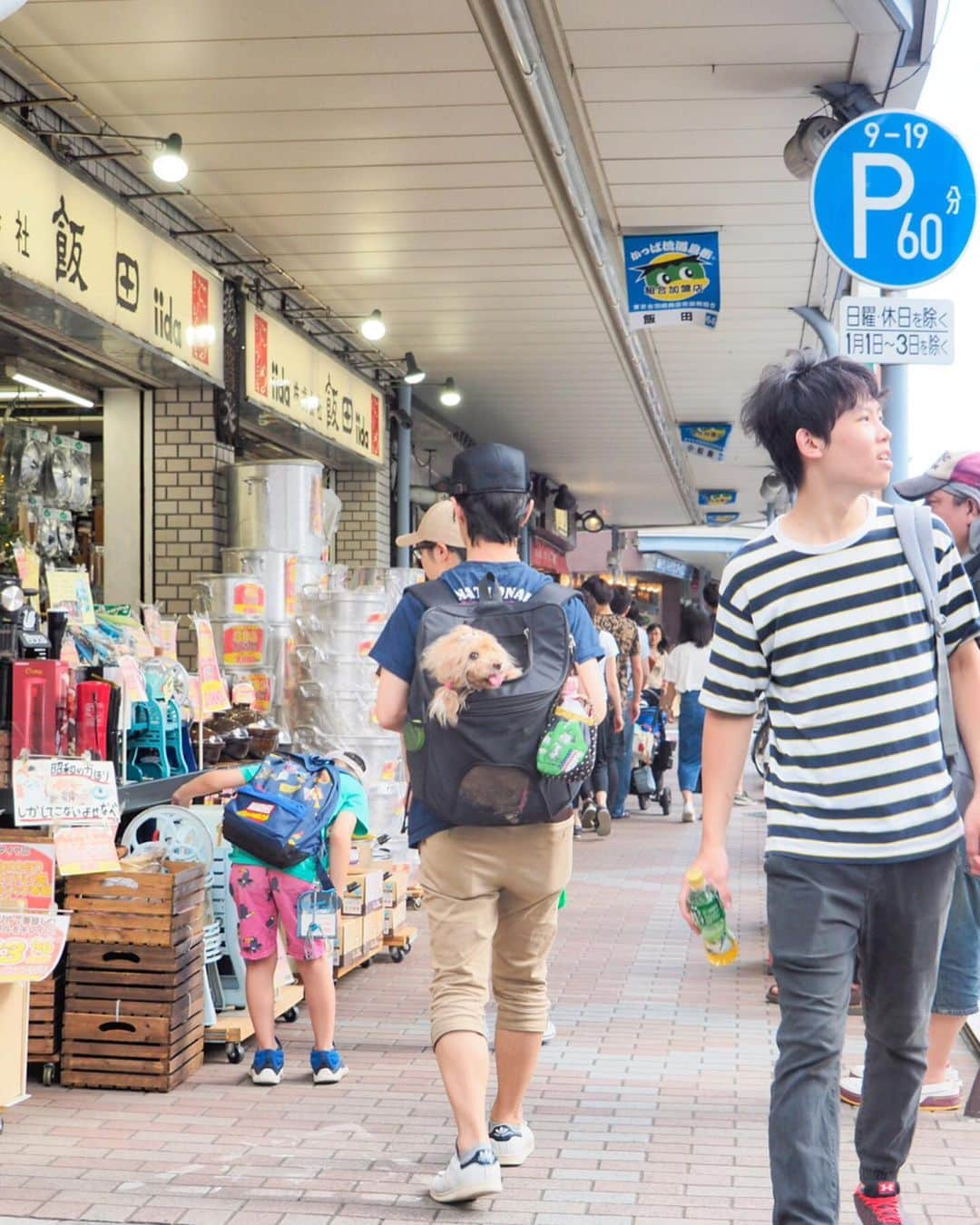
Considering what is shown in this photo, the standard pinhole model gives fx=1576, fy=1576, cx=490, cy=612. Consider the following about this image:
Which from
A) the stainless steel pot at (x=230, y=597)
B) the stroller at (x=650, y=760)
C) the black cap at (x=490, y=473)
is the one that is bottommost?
the stroller at (x=650, y=760)

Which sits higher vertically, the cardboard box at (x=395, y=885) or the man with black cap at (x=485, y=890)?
the man with black cap at (x=485, y=890)

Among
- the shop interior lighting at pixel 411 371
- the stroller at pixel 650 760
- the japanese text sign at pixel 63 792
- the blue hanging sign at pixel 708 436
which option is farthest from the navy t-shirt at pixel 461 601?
the blue hanging sign at pixel 708 436

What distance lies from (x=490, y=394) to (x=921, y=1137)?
11530 millimetres

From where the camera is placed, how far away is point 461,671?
3861mm

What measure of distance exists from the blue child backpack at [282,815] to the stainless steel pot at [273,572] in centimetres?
426

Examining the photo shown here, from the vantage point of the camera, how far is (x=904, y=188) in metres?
5.82

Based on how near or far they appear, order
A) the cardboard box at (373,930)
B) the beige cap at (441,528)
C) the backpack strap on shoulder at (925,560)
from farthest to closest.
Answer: the cardboard box at (373,930) < the beige cap at (441,528) < the backpack strap on shoulder at (925,560)

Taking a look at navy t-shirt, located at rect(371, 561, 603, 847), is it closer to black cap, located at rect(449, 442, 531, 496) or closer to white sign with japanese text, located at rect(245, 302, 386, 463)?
black cap, located at rect(449, 442, 531, 496)

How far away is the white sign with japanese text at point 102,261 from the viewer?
6391mm

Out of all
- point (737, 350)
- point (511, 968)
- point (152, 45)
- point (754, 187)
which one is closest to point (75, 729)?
point (511, 968)

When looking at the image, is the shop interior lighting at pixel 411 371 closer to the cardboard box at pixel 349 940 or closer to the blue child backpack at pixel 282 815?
the cardboard box at pixel 349 940

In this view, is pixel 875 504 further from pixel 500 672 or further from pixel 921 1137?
pixel 921 1137

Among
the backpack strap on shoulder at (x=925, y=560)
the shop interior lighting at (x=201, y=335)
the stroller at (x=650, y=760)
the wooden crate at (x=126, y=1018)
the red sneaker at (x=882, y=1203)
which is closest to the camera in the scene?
the backpack strap on shoulder at (x=925, y=560)

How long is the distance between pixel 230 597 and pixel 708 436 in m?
9.91
